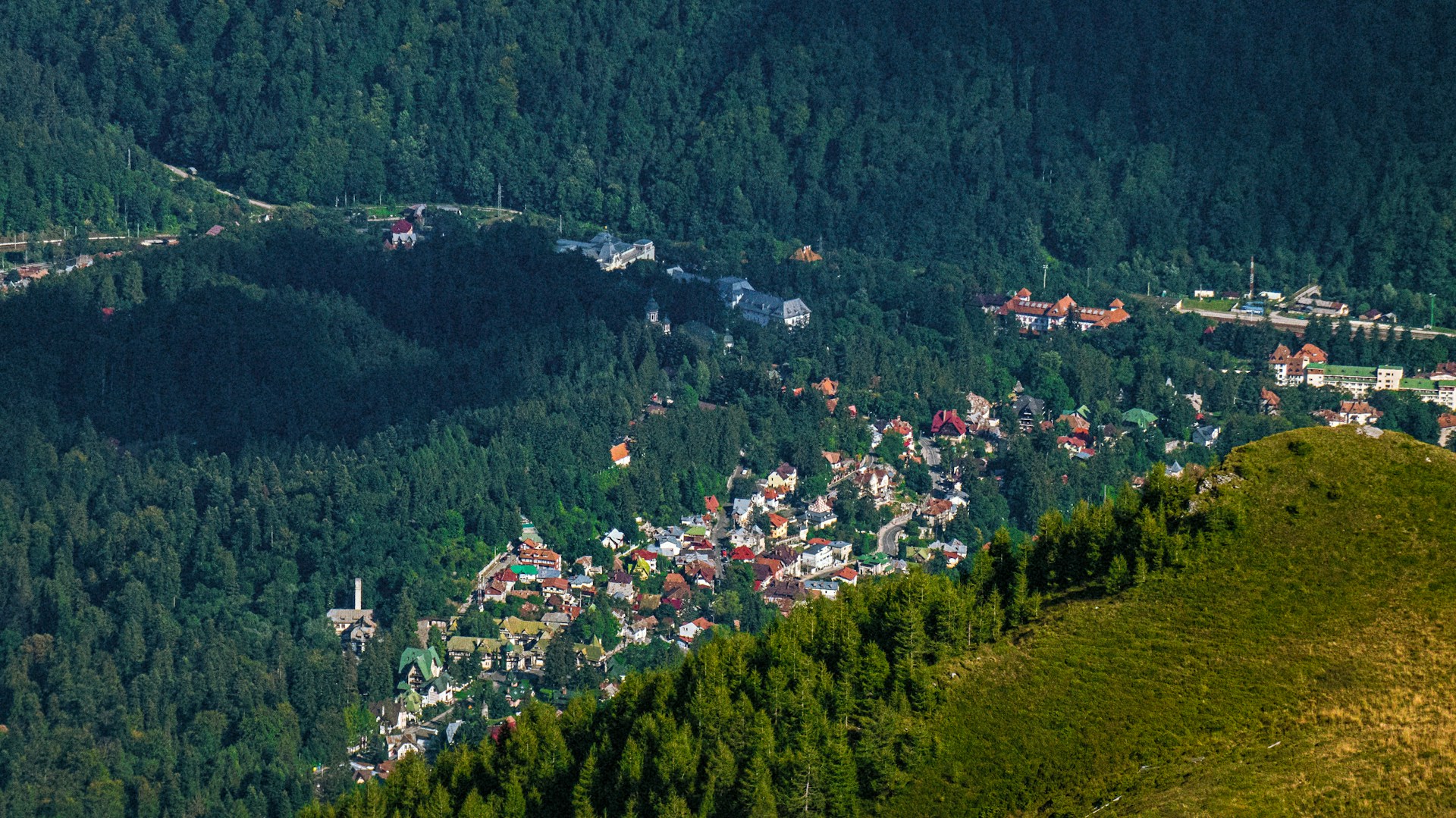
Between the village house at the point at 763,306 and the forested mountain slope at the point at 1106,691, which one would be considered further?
the village house at the point at 763,306

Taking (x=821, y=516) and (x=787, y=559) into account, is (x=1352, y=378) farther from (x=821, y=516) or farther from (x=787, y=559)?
(x=787, y=559)

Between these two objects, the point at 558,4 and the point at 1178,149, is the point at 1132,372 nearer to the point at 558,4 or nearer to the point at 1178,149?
the point at 1178,149

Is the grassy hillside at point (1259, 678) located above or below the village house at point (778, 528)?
above

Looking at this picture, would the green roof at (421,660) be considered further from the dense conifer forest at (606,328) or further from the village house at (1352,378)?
the village house at (1352,378)

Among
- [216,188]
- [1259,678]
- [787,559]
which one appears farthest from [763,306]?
[1259,678]

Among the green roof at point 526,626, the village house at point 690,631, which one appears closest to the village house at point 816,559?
the village house at point 690,631

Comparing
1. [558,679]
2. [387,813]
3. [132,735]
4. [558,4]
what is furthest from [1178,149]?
[387,813]
